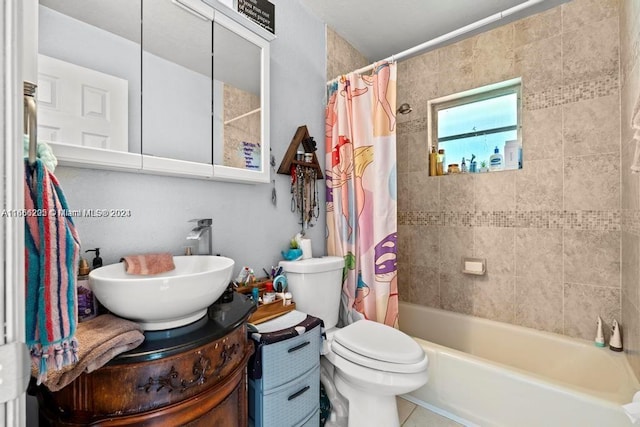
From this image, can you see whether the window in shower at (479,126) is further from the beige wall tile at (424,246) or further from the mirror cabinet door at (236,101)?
the mirror cabinet door at (236,101)

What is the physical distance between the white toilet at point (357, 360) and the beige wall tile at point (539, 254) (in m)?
1.11

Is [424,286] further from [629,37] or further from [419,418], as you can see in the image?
[629,37]

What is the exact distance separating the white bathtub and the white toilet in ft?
1.15

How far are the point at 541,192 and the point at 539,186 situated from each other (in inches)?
1.7

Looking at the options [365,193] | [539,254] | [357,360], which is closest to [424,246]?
→ [539,254]

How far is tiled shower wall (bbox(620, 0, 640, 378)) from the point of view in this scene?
1.36m

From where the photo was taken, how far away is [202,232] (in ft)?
4.36

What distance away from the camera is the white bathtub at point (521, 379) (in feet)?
4.21

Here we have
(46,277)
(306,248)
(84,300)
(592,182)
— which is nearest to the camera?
(46,277)

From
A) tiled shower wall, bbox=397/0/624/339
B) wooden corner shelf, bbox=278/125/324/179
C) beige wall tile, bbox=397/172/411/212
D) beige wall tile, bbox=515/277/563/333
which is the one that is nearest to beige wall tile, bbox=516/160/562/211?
tiled shower wall, bbox=397/0/624/339

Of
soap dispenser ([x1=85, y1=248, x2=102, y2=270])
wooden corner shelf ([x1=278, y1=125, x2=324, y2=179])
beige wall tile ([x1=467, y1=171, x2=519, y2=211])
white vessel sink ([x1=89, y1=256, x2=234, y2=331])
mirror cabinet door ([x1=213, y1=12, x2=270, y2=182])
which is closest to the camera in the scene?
white vessel sink ([x1=89, y1=256, x2=234, y2=331])

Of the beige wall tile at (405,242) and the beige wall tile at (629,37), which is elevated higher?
the beige wall tile at (629,37)

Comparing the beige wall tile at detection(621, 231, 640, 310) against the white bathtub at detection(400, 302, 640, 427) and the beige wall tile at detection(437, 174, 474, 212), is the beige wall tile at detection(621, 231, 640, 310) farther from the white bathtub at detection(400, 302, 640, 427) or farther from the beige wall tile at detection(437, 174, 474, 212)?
the beige wall tile at detection(437, 174, 474, 212)

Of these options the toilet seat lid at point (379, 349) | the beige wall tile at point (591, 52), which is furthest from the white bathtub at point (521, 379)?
the beige wall tile at point (591, 52)
